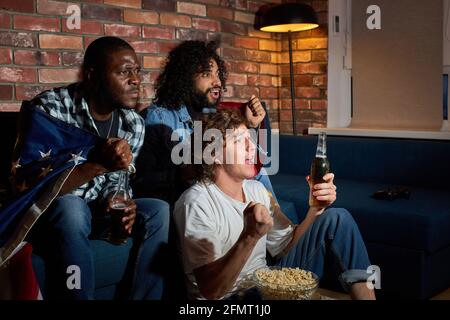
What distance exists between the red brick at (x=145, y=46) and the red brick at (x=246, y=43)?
74 centimetres

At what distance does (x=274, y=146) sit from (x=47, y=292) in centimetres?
201

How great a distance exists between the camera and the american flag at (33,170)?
1.67m

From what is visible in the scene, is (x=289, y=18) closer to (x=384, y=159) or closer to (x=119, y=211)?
(x=384, y=159)

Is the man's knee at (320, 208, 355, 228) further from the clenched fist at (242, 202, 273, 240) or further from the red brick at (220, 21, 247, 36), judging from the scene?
the red brick at (220, 21, 247, 36)

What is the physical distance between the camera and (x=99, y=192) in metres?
2.04

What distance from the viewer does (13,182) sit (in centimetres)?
180

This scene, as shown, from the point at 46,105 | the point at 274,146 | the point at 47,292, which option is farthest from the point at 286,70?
the point at 47,292

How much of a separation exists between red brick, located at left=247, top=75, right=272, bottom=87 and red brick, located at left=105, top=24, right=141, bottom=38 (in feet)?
3.33

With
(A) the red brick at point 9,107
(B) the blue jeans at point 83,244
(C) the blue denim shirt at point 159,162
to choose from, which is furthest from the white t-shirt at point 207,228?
(A) the red brick at point 9,107

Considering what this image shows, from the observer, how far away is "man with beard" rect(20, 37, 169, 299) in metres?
1.72

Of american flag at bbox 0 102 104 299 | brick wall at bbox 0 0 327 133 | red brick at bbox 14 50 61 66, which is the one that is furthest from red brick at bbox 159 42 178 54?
american flag at bbox 0 102 104 299

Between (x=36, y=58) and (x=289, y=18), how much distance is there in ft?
5.32

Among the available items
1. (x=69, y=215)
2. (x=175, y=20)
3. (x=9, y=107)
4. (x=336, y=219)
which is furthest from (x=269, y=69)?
(x=69, y=215)
